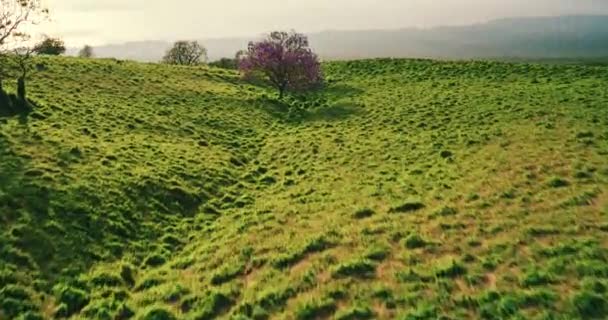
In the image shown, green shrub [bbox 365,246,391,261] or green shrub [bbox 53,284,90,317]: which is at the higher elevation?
green shrub [bbox 365,246,391,261]

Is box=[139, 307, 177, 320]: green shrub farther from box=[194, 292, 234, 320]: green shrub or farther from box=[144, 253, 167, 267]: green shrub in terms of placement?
box=[144, 253, 167, 267]: green shrub

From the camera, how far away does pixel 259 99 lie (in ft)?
184

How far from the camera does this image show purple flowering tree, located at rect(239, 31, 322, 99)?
57562 mm

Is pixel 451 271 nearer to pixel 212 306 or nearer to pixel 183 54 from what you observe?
pixel 212 306

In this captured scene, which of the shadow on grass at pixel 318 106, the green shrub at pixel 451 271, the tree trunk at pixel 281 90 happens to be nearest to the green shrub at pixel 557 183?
the green shrub at pixel 451 271

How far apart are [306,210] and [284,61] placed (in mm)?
34097

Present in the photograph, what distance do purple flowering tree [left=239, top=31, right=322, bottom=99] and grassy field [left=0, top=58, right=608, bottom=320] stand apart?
10797 millimetres

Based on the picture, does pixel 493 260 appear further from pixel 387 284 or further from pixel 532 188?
pixel 532 188

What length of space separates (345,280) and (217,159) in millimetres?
19770

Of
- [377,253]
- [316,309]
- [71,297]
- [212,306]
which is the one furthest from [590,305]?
[71,297]

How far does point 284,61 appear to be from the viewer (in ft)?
188

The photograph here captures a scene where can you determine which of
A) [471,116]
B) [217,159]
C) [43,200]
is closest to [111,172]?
[43,200]

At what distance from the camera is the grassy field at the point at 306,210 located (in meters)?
16.6

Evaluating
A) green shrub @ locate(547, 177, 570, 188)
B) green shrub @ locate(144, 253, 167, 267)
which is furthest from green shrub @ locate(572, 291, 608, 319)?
green shrub @ locate(144, 253, 167, 267)
